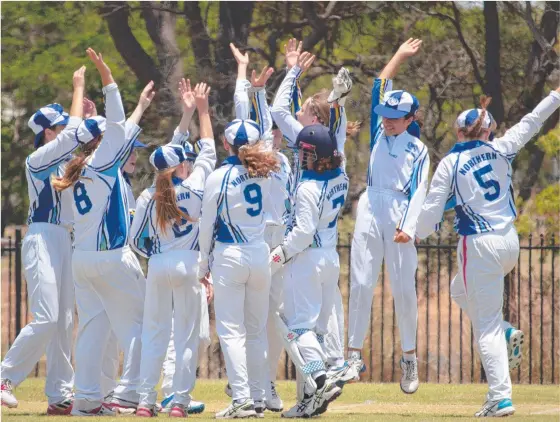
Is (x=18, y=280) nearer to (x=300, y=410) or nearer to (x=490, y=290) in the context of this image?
(x=300, y=410)

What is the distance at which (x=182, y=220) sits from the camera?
11.8 m

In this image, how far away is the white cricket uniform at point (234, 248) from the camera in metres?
11.2

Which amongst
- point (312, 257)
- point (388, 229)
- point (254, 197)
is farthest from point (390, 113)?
point (254, 197)

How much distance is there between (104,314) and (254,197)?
6.21 feet

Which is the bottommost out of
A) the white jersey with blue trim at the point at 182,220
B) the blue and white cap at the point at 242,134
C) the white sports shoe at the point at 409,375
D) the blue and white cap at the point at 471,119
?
the white sports shoe at the point at 409,375

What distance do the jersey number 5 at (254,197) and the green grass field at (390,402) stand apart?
1.76 metres

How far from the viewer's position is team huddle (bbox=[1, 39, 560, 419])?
11.3 meters

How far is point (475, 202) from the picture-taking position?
11.7 m

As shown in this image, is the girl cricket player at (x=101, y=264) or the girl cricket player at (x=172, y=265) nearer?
the girl cricket player at (x=172, y=265)

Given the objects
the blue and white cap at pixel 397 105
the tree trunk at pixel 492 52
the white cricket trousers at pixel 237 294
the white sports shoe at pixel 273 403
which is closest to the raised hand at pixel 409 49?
the blue and white cap at pixel 397 105

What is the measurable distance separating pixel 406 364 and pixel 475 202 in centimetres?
173

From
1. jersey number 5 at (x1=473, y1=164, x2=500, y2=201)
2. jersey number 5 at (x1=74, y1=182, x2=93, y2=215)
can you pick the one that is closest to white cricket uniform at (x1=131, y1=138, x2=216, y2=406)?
jersey number 5 at (x1=74, y1=182, x2=93, y2=215)

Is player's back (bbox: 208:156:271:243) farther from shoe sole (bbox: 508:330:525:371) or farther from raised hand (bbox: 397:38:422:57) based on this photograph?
shoe sole (bbox: 508:330:525:371)

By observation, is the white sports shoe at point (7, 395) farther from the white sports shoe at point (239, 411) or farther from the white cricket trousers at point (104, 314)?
the white sports shoe at point (239, 411)
